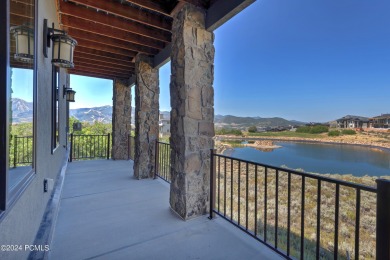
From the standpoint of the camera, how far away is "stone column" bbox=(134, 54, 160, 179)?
13.3 feet

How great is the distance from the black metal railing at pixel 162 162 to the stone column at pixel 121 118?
2.46 m

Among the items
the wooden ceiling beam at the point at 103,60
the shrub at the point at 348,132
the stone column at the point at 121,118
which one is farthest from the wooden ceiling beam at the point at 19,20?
the shrub at the point at 348,132

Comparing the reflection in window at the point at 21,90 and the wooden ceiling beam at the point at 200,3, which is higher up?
the wooden ceiling beam at the point at 200,3

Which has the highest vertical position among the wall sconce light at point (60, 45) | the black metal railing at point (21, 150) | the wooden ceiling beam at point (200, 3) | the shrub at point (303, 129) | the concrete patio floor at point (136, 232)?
the wooden ceiling beam at point (200, 3)

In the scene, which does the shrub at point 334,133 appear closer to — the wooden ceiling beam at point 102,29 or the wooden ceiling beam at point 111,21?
the wooden ceiling beam at point 111,21

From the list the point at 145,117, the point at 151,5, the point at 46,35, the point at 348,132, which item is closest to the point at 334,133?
the point at 348,132

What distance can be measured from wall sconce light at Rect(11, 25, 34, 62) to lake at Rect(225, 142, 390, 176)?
6953 millimetres

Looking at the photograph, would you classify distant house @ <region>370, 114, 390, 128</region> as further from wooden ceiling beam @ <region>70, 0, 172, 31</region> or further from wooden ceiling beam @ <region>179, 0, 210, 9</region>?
wooden ceiling beam @ <region>70, 0, 172, 31</region>

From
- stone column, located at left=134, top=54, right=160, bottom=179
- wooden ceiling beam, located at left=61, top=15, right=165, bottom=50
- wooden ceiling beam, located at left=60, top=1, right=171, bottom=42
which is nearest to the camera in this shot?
wooden ceiling beam, located at left=60, top=1, right=171, bottom=42

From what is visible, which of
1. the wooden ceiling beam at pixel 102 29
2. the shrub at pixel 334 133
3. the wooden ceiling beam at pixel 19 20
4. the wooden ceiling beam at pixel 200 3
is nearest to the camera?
the wooden ceiling beam at pixel 19 20

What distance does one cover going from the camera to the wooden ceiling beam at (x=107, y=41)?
133 inches

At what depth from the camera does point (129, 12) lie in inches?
106

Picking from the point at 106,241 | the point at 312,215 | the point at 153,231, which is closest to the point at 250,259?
the point at 153,231

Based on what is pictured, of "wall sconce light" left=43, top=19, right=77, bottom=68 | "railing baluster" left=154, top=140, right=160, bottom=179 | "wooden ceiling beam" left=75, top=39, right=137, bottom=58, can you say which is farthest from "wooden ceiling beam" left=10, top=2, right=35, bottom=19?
"railing baluster" left=154, top=140, right=160, bottom=179
